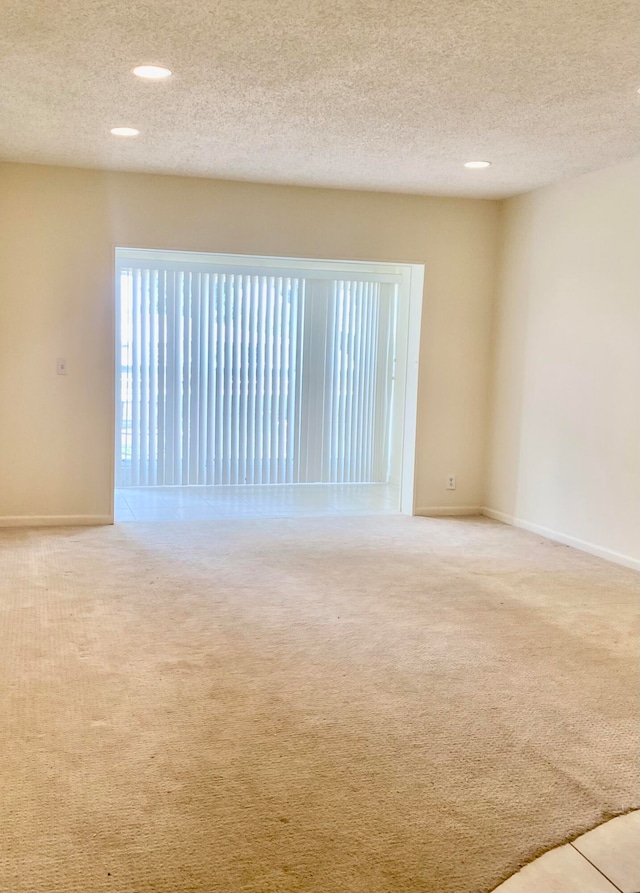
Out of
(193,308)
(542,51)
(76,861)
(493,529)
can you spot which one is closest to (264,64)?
(542,51)

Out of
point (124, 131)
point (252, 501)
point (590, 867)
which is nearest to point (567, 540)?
point (252, 501)

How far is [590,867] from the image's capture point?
2.02 meters

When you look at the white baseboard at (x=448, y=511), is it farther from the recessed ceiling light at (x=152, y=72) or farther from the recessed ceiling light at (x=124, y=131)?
the recessed ceiling light at (x=152, y=72)

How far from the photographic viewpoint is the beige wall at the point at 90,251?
17.9 ft

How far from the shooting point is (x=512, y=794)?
2334 mm

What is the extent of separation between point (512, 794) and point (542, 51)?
2691 millimetres

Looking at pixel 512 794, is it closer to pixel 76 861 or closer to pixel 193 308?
pixel 76 861

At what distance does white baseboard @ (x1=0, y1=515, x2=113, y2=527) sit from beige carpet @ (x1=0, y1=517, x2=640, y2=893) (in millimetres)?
754

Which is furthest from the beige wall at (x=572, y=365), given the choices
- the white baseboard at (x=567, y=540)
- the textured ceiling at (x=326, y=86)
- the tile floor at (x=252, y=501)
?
the tile floor at (x=252, y=501)

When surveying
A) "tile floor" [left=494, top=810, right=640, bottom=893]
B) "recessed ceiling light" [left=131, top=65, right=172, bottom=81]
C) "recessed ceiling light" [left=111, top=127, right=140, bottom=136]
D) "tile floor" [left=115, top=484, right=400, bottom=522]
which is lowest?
"tile floor" [left=494, top=810, right=640, bottom=893]

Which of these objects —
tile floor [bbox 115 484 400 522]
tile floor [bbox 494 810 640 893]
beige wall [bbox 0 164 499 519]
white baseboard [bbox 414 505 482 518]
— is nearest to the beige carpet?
tile floor [bbox 494 810 640 893]

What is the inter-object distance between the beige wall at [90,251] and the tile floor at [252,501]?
2.44 feet

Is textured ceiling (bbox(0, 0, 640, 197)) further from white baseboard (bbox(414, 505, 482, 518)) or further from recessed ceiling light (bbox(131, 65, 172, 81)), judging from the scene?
white baseboard (bbox(414, 505, 482, 518))

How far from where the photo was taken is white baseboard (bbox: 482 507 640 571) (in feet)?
16.2
